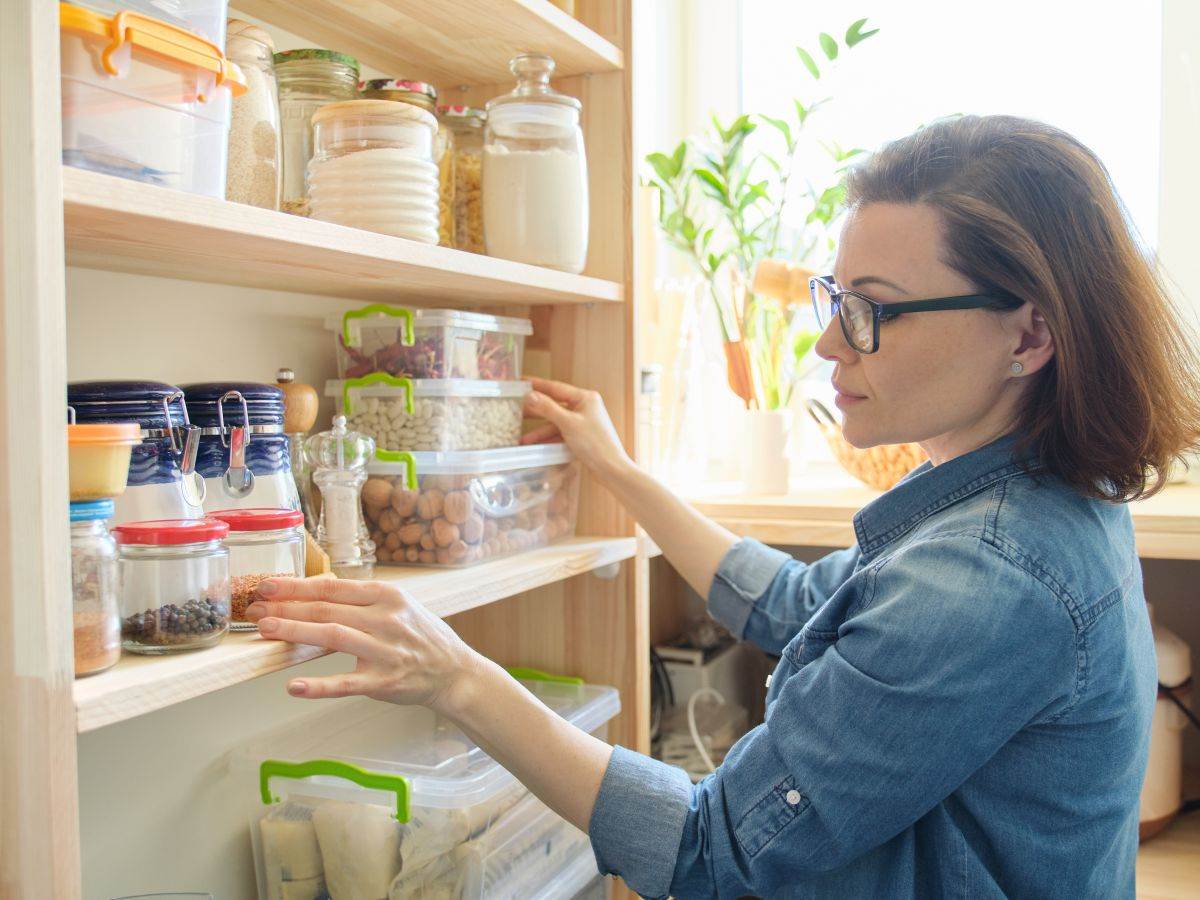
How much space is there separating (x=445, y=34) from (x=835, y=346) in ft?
1.95

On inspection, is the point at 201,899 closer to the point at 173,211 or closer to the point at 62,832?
the point at 62,832

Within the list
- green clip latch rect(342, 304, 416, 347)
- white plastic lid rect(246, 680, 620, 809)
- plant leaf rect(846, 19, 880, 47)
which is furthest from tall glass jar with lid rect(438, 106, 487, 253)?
plant leaf rect(846, 19, 880, 47)

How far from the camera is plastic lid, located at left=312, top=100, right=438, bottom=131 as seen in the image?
978 millimetres

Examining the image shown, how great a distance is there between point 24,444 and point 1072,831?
2.76ft

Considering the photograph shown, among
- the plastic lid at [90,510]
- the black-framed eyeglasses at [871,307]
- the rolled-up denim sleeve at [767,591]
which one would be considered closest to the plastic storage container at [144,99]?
the plastic lid at [90,510]

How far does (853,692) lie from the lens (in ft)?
2.69

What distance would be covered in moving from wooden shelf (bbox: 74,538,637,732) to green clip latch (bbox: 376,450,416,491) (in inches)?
3.6

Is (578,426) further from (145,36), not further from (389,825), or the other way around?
(145,36)

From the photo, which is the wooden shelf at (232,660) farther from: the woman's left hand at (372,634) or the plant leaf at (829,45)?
the plant leaf at (829,45)

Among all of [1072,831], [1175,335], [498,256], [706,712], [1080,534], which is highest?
[498,256]

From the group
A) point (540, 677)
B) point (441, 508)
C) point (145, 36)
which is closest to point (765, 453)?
point (540, 677)

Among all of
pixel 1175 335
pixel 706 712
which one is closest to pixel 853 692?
pixel 1175 335

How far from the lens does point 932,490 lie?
97cm

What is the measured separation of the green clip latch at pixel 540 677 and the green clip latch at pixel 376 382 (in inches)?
16.6
